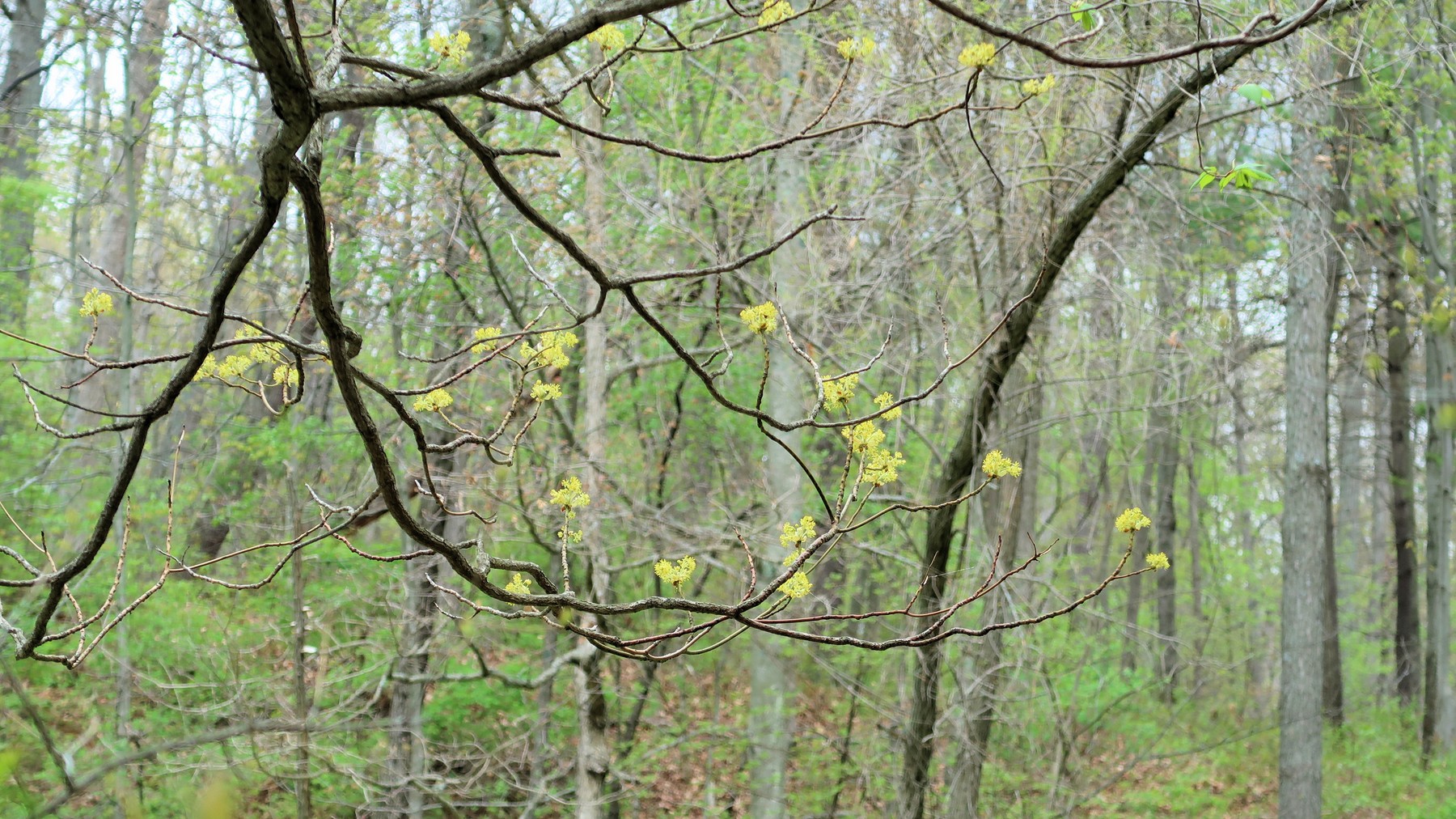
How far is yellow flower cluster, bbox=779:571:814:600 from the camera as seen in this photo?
5.54ft

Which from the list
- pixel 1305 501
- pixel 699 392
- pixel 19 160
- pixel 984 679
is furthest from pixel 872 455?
pixel 19 160

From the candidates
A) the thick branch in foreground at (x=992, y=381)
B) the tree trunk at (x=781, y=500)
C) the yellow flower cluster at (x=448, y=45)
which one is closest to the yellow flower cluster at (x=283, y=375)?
the yellow flower cluster at (x=448, y=45)

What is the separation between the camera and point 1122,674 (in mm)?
12047

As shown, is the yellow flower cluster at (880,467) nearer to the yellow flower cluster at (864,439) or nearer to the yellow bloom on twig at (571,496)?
the yellow flower cluster at (864,439)

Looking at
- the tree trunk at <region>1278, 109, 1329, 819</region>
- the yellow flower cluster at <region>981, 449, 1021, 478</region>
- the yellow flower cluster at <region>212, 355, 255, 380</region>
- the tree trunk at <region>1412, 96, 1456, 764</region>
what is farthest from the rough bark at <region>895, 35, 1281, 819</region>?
the tree trunk at <region>1412, 96, 1456, 764</region>

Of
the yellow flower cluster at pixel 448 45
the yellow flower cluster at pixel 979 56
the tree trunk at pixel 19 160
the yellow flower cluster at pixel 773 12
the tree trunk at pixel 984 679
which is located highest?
the tree trunk at pixel 19 160

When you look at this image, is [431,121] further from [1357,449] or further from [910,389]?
[1357,449]

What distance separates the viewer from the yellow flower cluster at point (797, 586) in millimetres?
1688

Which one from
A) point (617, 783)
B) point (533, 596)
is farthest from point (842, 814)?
point (533, 596)

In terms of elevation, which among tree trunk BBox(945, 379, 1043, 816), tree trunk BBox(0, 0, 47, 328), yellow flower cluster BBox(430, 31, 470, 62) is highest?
tree trunk BBox(0, 0, 47, 328)

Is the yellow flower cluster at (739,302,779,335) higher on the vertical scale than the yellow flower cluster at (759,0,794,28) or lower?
lower

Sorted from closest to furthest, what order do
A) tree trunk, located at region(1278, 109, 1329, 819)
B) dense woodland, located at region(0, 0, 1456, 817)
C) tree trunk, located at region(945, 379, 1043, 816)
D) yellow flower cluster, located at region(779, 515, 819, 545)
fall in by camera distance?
yellow flower cluster, located at region(779, 515, 819, 545) → dense woodland, located at region(0, 0, 1456, 817) → tree trunk, located at region(945, 379, 1043, 816) → tree trunk, located at region(1278, 109, 1329, 819)

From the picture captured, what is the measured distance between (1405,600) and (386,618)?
12656mm

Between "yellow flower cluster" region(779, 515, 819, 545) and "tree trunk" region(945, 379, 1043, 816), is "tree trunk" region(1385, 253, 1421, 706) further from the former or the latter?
"yellow flower cluster" region(779, 515, 819, 545)
